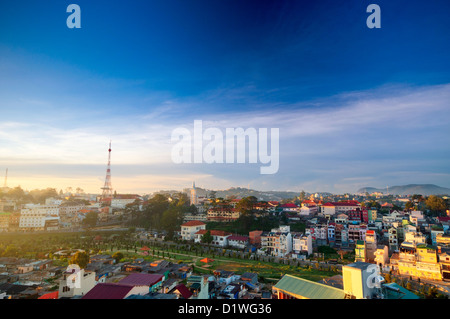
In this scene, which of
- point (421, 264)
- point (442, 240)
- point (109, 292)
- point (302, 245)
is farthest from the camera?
point (302, 245)

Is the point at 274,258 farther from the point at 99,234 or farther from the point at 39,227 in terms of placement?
the point at 39,227

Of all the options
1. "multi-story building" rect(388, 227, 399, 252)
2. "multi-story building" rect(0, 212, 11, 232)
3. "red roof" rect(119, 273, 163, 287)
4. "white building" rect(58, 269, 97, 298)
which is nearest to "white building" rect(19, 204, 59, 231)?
"multi-story building" rect(0, 212, 11, 232)

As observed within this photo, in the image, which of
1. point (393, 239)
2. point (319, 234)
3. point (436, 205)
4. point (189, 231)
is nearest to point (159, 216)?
point (189, 231)

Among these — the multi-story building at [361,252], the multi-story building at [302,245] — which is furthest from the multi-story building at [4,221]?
the multi-story building at [361,252]

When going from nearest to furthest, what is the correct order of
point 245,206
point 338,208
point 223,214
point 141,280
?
point 141,280 < point 245,206 < point 223,214 < point 338,208

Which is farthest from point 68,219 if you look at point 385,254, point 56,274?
point 385,254

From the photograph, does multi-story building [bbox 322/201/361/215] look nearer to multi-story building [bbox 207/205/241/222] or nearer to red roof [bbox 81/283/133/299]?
multi-story building [bbox 207/205/241/222]

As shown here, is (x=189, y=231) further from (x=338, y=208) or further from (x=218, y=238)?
(x=338, y=208)
